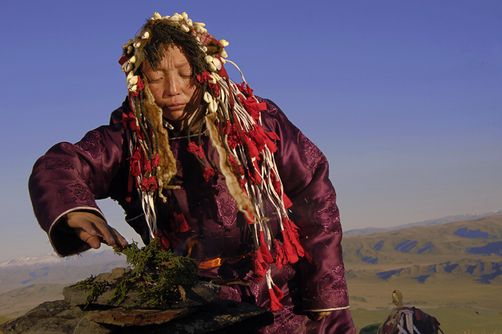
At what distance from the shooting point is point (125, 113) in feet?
15.0

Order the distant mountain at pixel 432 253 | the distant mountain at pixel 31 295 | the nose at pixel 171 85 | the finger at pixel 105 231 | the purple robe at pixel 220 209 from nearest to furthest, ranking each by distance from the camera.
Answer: the finger at pixel 105 231, the purple robe at pixel 220 209, the nose at pixel 171 85, the distant mountain at pixel 432 253, the distant mountain at pixel 31 295

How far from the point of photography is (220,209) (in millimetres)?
4562

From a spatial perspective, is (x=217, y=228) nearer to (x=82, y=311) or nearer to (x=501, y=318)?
(x=82, y=311)

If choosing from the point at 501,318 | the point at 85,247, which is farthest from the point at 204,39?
the point at 501,318

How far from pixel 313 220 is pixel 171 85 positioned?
1393 millimetres

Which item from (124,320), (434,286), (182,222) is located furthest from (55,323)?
(434,286)

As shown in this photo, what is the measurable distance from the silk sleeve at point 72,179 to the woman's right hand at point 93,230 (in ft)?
0.13

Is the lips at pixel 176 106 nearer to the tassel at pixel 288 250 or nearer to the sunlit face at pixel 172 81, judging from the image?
the sunlit face at pixel 172 81

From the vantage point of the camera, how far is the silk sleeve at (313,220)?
4887 millimetres

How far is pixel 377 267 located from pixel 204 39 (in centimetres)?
9558

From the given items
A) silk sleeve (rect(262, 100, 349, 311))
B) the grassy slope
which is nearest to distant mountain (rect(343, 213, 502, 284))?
the grassy slope

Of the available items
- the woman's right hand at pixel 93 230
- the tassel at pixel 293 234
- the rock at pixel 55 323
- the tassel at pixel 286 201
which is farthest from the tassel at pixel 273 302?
the rock at pixel 55 323

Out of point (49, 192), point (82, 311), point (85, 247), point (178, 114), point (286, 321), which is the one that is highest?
point (178, 114)

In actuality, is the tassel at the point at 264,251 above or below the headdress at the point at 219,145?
below
